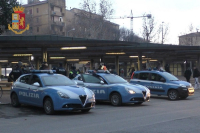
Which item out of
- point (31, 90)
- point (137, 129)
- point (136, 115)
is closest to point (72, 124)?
point (137, 129)

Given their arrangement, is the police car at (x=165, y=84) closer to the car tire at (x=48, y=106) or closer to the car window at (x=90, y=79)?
the car window at (x=90, y=79)

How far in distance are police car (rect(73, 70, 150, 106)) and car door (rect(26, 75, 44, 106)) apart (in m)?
2.04

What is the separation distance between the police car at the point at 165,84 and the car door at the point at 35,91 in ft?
29.6

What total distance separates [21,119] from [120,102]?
550cm

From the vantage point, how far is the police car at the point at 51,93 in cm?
1250

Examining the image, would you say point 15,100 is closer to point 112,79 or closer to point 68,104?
point 68,104

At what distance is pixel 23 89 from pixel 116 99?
4516 millimetres

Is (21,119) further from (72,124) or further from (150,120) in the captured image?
(150,120)

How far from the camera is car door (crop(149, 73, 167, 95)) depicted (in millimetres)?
20344

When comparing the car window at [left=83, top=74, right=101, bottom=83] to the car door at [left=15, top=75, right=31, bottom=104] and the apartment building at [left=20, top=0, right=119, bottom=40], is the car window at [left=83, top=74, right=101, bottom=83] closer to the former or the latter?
the car door at [left=15, top=75, right=31, bottom=104]

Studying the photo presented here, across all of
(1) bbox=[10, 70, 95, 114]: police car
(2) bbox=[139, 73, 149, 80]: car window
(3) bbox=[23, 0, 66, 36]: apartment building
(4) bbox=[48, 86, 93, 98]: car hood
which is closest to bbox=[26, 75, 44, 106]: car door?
(1) bbox=[10, 70, 95, 114]: police car

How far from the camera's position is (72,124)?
10570 millimetres

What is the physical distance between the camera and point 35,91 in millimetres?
13742

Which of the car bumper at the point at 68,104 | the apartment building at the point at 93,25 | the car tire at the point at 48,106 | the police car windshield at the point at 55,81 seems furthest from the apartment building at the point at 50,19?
the car bumper at the point at 68,104
